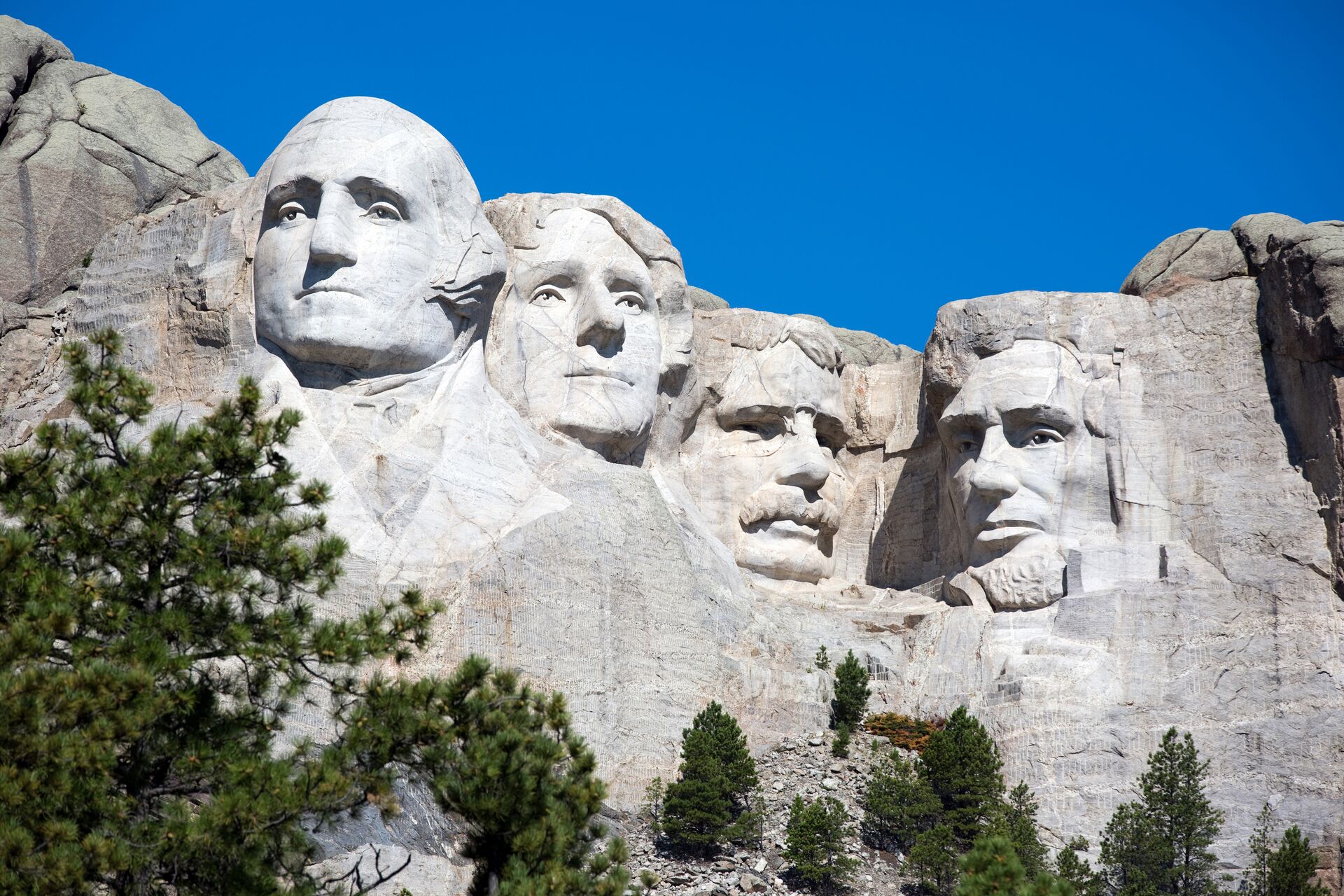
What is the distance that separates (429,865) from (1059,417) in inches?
339

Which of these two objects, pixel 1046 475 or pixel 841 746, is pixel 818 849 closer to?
pixel 841 746

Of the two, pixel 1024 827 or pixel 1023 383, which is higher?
pixel 1023 383

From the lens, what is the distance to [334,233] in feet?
66.9

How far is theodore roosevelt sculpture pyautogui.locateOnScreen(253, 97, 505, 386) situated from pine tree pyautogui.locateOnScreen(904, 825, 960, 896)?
6.35 meters

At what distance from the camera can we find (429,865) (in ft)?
55.8

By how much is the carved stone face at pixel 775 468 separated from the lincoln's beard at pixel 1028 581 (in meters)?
2.23

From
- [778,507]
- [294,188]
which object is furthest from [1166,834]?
[294,188]

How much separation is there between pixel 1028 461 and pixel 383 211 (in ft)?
22.5

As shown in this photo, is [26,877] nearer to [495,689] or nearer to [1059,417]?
[495,689]

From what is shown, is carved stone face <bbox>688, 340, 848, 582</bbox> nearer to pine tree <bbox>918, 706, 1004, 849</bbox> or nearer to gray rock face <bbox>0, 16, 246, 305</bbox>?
pine tree <bbox>918, 706, 1004, 849</bbox>

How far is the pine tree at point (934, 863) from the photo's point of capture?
1830cm

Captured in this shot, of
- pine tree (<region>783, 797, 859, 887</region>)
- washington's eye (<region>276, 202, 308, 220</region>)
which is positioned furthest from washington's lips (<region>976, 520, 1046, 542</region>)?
washington's eye (<region>276, 202, 308, 220</region>)

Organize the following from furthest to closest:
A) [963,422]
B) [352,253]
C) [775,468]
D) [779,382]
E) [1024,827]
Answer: [779,382] < [775,468] < [963,422] < [352,253] < [1024,827]

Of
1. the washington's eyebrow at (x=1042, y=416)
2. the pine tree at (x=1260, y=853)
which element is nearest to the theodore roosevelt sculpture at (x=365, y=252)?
the washington's eyebrow at (x=1042, y=416)
